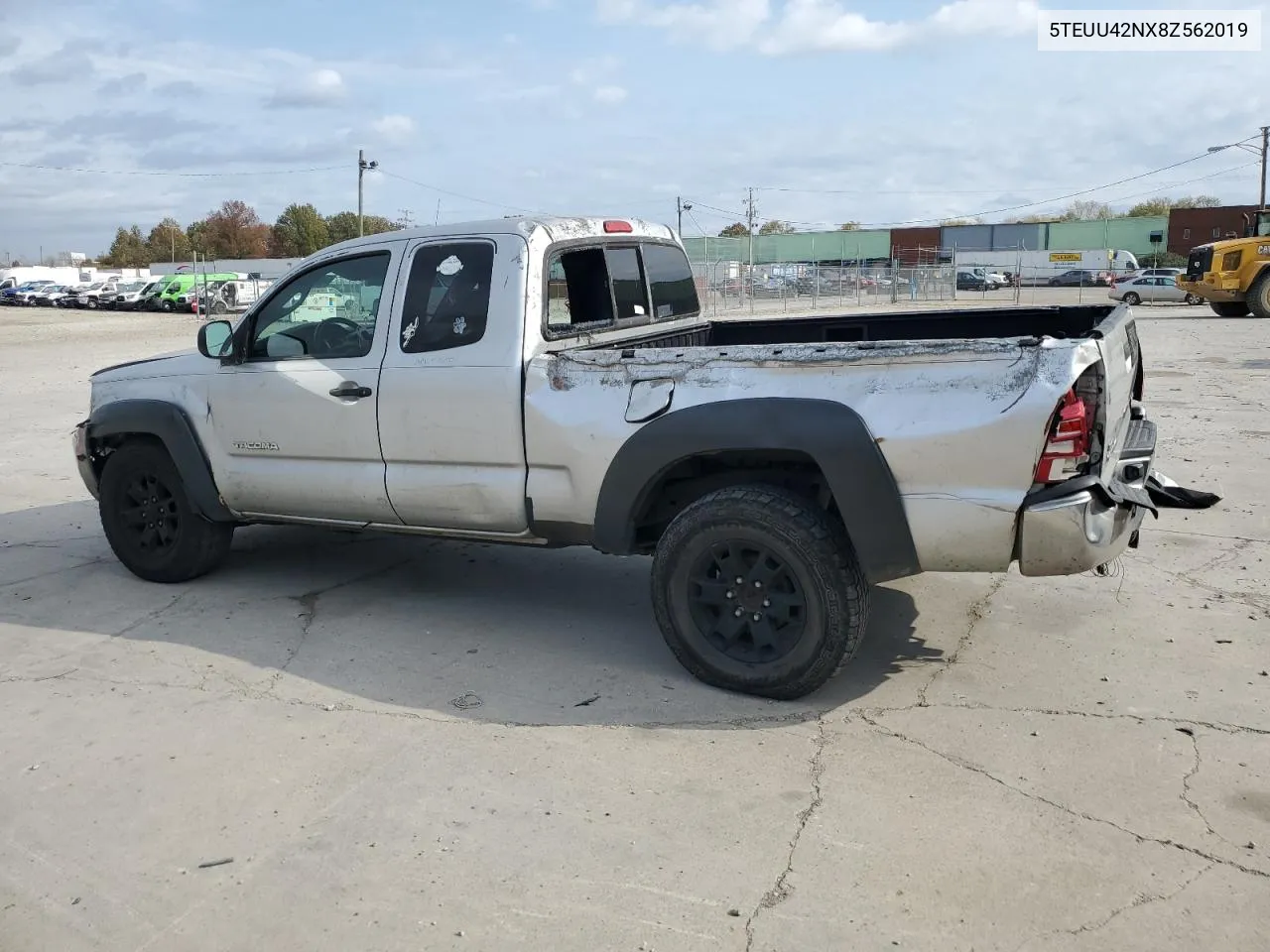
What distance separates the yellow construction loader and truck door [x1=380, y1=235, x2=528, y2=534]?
28177mm

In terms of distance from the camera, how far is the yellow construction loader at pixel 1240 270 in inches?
1098

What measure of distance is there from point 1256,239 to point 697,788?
95.8 feet

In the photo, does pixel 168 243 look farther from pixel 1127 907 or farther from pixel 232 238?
pixel 1127 907

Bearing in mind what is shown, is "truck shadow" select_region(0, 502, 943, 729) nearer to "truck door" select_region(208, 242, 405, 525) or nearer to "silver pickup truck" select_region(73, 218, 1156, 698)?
"silver pickup truck" select_region(73, 218, 1156, 698)

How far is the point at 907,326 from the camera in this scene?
6.10 metres

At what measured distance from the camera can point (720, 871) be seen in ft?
10.5

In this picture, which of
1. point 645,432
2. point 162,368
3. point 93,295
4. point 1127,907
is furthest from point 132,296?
point 1127,907

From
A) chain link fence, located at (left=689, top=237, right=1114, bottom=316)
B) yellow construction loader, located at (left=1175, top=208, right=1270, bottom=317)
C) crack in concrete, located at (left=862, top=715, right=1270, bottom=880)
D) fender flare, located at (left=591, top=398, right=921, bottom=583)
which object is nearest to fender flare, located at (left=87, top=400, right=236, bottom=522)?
fender flare, located at (left=591, top=398, right=921, bottom=583)

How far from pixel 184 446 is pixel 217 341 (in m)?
0.60

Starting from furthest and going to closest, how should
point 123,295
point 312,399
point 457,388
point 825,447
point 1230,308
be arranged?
1. point 123,295
2. point 1230,308
3. point 312,399
4. point 457,388
5. point 825,447

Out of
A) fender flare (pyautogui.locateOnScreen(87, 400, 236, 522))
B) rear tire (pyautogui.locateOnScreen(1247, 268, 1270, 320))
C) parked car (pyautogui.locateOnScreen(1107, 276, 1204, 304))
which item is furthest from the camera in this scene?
parked car (pyautogui.locateOnScreen(1107, 276, 1204, 304))

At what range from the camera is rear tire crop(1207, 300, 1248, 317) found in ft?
96.5

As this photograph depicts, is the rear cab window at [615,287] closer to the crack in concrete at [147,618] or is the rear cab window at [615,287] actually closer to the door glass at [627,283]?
the door glass at [627,283]

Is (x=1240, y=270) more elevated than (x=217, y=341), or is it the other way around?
(x=1240, y=270)
